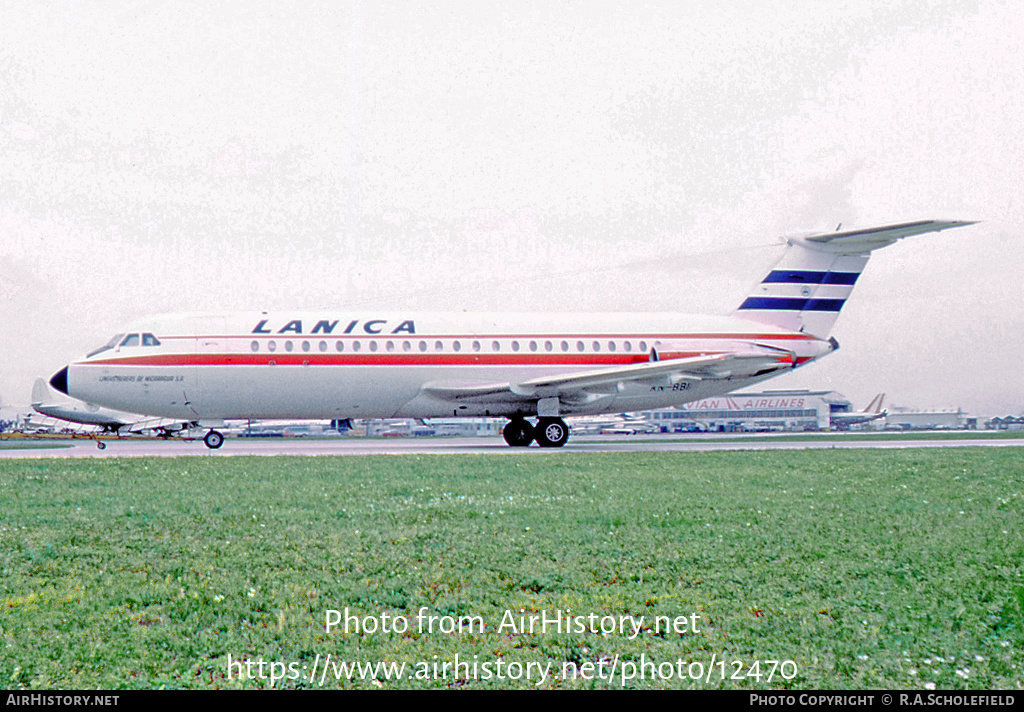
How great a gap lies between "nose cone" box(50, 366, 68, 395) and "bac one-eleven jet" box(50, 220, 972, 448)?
0.05 metres

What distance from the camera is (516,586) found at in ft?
20.3

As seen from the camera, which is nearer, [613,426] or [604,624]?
[604,624]

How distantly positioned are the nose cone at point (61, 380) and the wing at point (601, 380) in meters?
11.3

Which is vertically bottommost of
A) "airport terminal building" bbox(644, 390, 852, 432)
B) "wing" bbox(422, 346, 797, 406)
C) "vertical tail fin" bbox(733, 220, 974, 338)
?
"airport terminal building" bbox(644, 390, 852, 432)

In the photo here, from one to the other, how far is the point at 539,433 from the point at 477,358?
3.92 m

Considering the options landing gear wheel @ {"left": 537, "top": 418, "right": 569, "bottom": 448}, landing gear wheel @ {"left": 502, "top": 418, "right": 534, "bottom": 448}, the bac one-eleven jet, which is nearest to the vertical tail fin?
the bac one-eleven jet

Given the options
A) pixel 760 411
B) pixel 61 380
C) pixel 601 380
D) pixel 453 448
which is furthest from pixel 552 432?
pixel 760 411

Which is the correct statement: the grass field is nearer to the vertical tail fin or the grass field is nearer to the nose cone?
the nose cone

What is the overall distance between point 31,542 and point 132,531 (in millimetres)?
966

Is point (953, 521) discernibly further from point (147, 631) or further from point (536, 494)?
point (147, 631)

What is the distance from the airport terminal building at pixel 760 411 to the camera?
102m

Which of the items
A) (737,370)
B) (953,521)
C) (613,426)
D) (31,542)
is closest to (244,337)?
(737,370)

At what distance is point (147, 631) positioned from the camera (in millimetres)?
5055

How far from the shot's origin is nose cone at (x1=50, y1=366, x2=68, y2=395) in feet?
85.9
